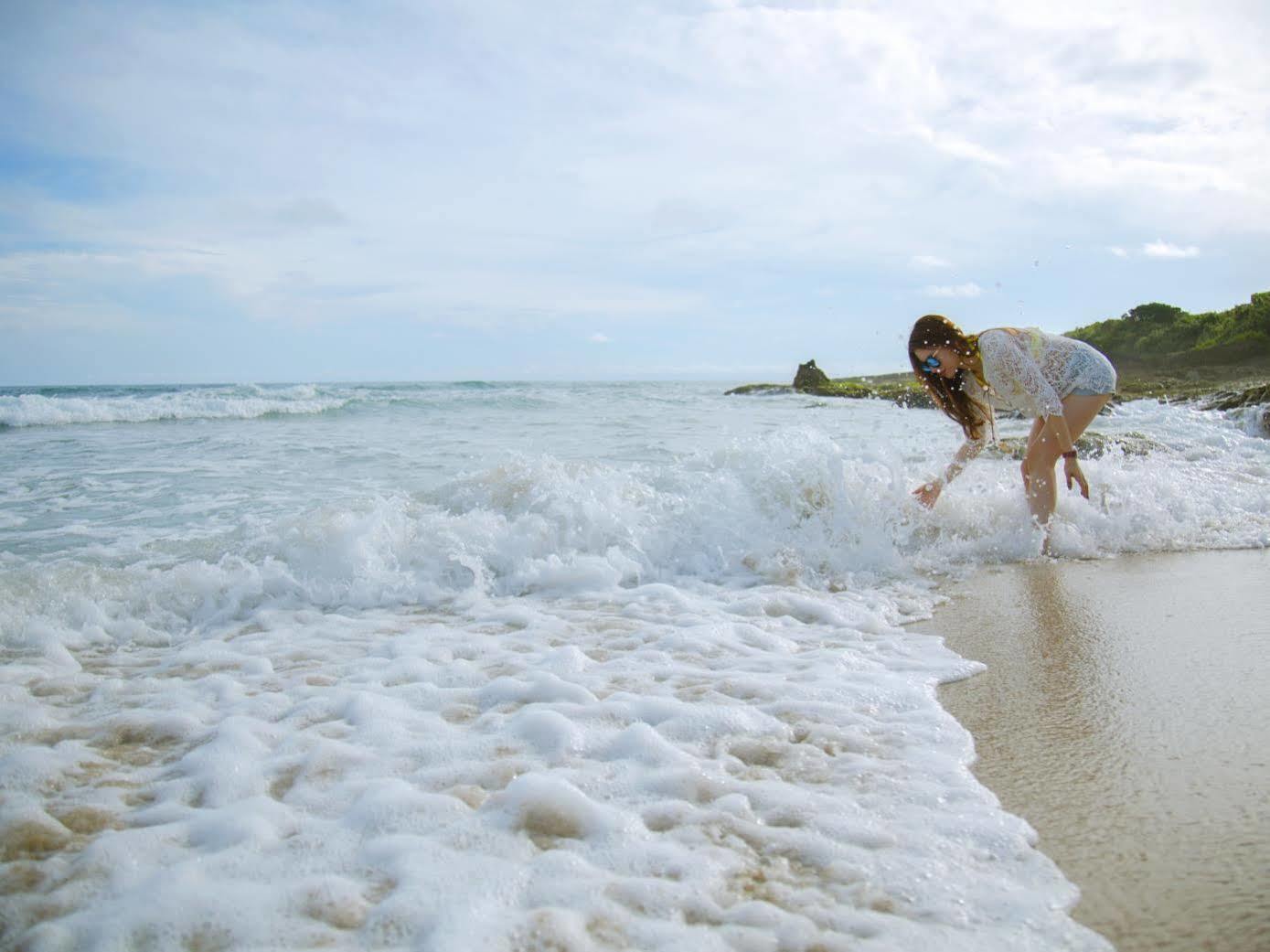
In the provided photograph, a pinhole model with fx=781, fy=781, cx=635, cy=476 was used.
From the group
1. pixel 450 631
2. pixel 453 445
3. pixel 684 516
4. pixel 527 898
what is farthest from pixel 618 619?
pixel 453 445

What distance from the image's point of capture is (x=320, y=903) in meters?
1.76

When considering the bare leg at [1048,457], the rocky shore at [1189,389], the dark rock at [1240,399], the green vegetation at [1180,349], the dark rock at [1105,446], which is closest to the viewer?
the bare leg at [1048,457]

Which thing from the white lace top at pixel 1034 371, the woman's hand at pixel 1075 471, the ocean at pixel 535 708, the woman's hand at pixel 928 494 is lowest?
the ocean at pixel 535 708

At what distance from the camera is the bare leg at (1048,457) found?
5.08 metres

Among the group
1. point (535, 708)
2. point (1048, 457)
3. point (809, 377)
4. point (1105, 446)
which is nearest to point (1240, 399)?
point (1105, 446)

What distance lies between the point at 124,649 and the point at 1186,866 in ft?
13.8

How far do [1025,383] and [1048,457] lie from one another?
2.06 ft

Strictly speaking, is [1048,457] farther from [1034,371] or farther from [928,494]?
[928,494]

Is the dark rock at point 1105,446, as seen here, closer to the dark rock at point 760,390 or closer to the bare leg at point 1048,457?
the bare leg at point 1048,457

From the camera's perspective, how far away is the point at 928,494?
5637mm

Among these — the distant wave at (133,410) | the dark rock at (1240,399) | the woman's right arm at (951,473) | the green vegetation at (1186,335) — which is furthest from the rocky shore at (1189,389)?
the distant wave at (133,410)

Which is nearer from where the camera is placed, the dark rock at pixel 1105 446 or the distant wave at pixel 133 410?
the dark rock at pixel 1105 446

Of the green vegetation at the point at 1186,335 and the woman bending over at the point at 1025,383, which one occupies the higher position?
the green vegetation at the point at 1186,335

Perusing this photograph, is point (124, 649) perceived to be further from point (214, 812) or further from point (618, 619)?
point (618, 619)
